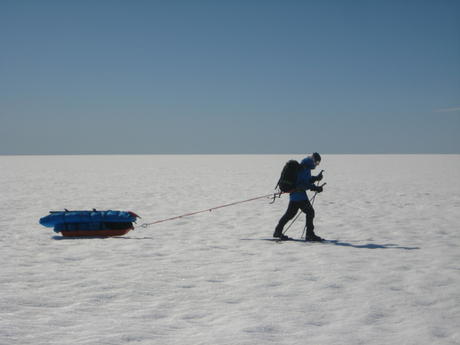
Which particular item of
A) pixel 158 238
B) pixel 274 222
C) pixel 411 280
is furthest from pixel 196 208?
pixel 411 280

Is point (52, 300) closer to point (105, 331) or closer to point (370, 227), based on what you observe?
point (105, 331)

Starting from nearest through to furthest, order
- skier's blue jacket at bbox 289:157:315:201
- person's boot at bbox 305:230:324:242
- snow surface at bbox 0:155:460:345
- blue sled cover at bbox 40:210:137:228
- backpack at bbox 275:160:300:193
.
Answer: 1. snow surface at bbox 0:155:460:345
2. backpack at bbox 275:160:300:193
3. skier's blue jacket at bbox 289:157:315:201
4. person's boot at bbox 305:230:324:242
5. blue sled cover at bbox 40:210:137:228

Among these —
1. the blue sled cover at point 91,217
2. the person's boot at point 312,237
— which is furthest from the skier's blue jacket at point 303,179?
the blue sled cover at point 91,217

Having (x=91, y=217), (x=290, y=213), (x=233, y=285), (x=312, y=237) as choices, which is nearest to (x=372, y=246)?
(x=312, y=237)

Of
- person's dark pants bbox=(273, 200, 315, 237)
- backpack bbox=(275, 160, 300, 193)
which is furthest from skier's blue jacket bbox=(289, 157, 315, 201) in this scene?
backpack bbox=(275, 160, 300, 193)

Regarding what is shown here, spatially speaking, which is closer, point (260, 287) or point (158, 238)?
point (260, 287)

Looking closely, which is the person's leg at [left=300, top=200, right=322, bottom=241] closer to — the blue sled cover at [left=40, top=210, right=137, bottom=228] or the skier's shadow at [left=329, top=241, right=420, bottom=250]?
the skier's shadow at [left=329, top=241, right=420, bottom=250]

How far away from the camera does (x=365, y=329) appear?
4.14 m

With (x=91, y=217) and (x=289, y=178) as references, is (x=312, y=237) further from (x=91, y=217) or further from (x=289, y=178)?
(x=91, y=217)

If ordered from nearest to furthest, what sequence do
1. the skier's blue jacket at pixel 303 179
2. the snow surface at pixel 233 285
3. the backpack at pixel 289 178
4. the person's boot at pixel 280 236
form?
the snow surface at pixel 233 285
the backpack at pixel 289 178
the skier's blue jacket at pixel 303 179
the person's boot at pixel 280 236

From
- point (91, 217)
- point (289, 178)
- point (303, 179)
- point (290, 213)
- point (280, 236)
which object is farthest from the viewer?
point (91, 217)

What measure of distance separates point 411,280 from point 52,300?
4529 millimetres

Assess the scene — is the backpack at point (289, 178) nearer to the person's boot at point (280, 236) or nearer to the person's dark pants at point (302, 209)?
the person's dark pants at point (302, 209)

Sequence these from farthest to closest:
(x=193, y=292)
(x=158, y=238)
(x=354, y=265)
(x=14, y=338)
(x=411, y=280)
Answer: (x=158, y=238)
(x=354, y=265)
(x=411, y=280)
(x=193, y=292)
(x=14, y=338)
